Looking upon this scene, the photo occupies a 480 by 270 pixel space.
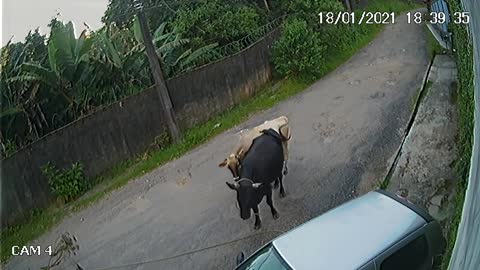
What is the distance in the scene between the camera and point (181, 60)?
519 inches

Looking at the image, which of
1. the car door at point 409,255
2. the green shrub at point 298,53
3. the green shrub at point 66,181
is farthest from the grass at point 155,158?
the car door at point 409,255

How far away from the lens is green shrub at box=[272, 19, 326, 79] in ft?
45.6

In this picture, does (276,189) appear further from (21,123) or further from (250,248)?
(21,123)

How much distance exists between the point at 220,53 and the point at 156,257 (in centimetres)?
622

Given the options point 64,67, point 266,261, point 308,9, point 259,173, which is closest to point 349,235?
point 266,261

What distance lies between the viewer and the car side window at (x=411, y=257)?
6410 mm

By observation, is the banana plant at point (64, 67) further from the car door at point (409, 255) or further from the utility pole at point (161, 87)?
the car door at point (409, 255)

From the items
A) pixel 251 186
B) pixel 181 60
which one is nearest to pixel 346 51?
pixel 181 60

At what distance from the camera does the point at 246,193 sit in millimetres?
8320

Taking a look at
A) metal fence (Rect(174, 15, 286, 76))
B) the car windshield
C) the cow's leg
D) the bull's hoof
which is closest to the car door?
the car windshield

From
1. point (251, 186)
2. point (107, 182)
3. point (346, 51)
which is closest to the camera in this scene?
point (251, 186)

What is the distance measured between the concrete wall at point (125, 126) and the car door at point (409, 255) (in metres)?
6.29

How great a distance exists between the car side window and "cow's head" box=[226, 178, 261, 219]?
2.43 m

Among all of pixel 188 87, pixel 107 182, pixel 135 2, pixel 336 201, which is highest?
pixel 135 2
